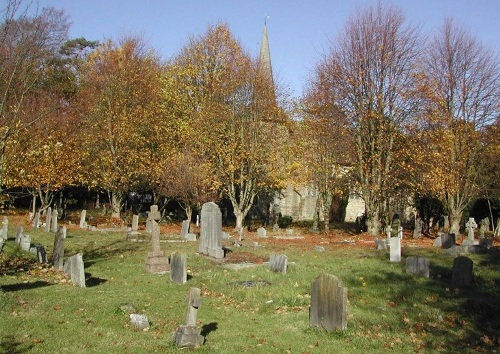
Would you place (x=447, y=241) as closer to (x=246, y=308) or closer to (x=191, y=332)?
(x=246, y=308)

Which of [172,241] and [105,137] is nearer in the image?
[172,241]

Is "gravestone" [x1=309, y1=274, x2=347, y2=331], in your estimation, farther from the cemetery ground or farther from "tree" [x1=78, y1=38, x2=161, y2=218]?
"tree" [x1=78, y1=38, x2=161, y2=218]

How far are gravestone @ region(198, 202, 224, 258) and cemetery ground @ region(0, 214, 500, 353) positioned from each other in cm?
67

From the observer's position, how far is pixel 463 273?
508 inches

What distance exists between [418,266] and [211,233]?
23.9 feet

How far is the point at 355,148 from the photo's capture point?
103 feet

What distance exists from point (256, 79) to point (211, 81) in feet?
11.5

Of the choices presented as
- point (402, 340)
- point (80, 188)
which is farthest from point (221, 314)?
point (80, 188)

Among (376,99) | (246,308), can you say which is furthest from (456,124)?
(246,308)

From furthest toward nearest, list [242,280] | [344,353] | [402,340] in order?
[242,280] < [402,340] < [344,353]

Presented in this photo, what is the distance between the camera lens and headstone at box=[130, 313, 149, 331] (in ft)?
30.4

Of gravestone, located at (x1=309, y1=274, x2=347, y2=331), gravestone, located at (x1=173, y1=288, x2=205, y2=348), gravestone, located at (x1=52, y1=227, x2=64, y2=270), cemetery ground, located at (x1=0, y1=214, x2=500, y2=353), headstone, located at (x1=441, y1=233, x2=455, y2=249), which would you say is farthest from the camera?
headstone, located at (x1=441, y1=233, x2=455, y2=249)

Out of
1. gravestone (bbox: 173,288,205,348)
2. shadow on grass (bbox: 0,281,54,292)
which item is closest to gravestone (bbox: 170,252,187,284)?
shadow on grass (bbox: 0,281,54,292)

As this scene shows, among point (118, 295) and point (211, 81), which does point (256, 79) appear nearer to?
point (211, 81)
